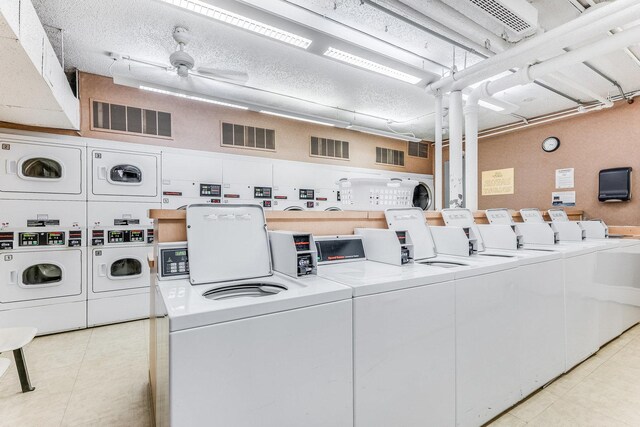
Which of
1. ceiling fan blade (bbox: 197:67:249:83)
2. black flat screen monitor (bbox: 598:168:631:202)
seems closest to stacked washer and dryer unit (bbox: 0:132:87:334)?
ceiling fan blade (bbox: 197:67:249:83)

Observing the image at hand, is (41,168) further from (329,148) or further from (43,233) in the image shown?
(329,148)

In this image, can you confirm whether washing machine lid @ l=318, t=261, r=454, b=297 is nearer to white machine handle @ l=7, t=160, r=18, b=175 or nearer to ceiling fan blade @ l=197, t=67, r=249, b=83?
ceiling fan blade @ l=197, t=67, r=249, b=83

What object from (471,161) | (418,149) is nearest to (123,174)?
(471,161)

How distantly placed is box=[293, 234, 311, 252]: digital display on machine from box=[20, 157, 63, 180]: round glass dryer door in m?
3.63

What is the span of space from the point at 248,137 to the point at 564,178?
5606mm

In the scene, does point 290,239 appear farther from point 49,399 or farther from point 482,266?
point 49,399

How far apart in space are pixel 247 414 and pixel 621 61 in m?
5.47

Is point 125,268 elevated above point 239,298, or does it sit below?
below

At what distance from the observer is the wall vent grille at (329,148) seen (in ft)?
19.4

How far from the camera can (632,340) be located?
3020mm

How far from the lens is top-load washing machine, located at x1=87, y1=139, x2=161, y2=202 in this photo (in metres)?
3.79

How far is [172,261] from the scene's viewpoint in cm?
157

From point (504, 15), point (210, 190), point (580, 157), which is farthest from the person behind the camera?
point (580, 157)

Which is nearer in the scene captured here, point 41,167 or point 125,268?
point 41,167
